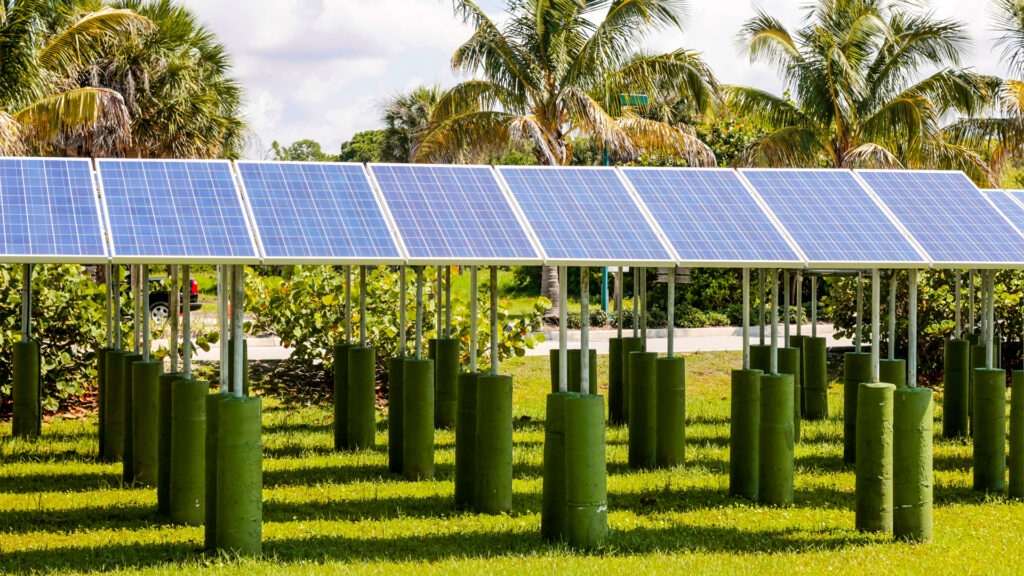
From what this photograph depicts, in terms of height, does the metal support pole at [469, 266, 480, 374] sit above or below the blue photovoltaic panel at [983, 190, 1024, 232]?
below

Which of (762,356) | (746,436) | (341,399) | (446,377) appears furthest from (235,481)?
(762,356)

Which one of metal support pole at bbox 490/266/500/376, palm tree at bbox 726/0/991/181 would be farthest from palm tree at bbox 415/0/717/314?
metal support pole at bbox 490/266/500/376

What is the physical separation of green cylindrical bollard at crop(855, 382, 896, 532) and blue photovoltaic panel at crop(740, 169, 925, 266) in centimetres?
107

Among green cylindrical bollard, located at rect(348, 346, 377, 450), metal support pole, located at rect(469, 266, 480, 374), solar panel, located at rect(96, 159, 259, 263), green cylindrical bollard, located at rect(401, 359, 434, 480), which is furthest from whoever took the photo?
green cylindrical bollard, located at rect(348, 346, 377, 450)

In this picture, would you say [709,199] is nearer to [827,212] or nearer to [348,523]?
[827,212]

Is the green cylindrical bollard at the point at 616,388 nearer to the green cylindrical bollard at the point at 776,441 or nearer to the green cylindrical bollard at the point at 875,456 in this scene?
the green cylindrical bollard at the point at 776,441

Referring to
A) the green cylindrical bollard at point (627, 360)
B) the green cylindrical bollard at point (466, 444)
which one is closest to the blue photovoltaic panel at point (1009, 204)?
the green cylindrical bollard at point (627, 360)

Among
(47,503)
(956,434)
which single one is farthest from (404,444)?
(956,434)

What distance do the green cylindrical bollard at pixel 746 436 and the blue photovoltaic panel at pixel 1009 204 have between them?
3.03 meters

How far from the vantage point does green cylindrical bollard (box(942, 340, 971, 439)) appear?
1362 cm

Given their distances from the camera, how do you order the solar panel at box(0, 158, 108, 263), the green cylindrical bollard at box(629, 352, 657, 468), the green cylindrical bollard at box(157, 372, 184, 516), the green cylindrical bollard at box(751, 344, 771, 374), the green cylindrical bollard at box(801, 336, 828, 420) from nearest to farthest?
the solar panel at box(0, 158, 108, 263) < the green cylindrical bollard at box(157, 372, 184, 516) < the green cylindrical bollard at box(629, 352, 657, 468) < the green cylindrical bollard at box(751, 344, 771, 374) < the green cylindrical bollard at box(801, 336, 828, 420)

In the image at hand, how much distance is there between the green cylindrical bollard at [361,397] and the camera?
12.2 m

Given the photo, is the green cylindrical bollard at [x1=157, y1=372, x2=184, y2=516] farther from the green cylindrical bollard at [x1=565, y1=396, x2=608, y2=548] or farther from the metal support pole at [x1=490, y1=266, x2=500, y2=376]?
the green cylindrical bollard at [x1=565, y1=396, x2=608, y2=548]

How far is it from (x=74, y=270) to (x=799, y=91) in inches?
584
